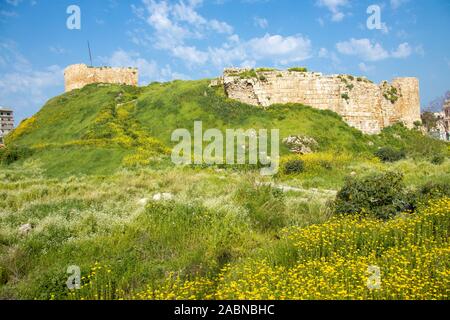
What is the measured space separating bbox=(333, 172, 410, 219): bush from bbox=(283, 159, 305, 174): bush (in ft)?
33.6

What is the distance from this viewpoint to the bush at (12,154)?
2923 centimetres

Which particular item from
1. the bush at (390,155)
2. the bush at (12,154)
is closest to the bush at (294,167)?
the bush at (390,155)

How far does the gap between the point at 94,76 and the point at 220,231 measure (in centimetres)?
4603

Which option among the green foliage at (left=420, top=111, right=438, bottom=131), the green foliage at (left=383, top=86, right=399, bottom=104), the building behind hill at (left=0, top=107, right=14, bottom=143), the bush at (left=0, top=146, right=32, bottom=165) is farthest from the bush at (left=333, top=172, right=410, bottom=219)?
the building behind hill at (left=0, top=107, right=14, bottom=143)

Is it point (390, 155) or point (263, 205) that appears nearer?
point (263, 205)

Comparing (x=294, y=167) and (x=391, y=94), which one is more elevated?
(x=391, y=94)

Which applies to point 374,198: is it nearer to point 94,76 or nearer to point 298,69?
point 298,69

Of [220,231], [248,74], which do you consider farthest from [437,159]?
[220,231]

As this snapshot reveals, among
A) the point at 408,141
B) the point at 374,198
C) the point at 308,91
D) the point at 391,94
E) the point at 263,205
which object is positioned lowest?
the point at 263,205

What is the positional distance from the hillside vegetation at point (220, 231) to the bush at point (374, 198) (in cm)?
4

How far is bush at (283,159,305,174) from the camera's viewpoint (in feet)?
73.1

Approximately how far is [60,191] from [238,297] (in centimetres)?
1414

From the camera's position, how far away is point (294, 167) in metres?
22.3
